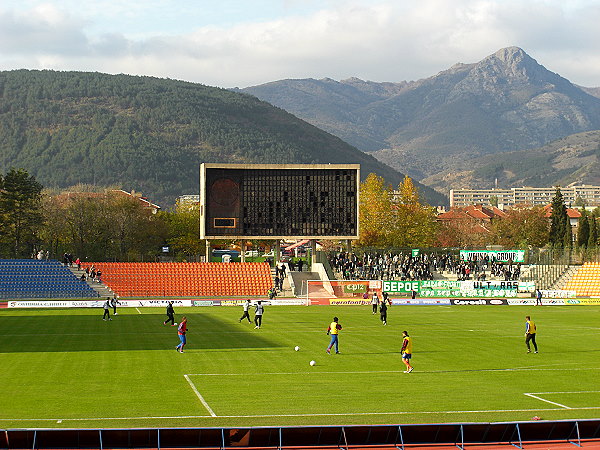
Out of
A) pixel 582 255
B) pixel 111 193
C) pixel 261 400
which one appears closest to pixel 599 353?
pixel 261 400

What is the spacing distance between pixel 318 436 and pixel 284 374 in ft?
37.1

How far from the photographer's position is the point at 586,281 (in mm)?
84312

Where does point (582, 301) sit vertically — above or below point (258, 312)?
below

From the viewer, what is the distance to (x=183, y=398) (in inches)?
1080

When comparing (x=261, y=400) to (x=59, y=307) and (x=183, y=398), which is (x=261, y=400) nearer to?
(x=183, y=398)

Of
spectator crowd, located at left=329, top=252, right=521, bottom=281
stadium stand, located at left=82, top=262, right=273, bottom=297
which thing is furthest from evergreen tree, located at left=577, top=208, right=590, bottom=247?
stadium stand, located at left=82, top=262, right=273, bottom=297

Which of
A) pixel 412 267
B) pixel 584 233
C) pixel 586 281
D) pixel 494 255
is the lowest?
pixel 586 281

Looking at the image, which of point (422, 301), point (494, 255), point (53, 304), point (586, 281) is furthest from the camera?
point (494, 255)

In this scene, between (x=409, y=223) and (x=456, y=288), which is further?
(x=409, y=223)

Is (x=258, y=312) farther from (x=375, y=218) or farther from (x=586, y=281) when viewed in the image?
(x=375, y=218)

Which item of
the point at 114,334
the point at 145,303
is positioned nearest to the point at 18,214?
the point at 145,303

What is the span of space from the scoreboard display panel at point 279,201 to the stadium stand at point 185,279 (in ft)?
20.2

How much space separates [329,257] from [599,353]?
182 ft

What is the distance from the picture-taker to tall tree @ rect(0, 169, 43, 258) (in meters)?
108
